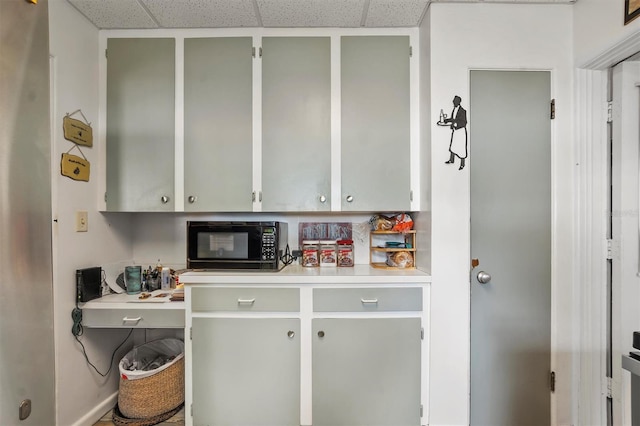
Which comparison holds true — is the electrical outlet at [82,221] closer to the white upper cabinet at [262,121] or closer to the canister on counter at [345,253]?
the white upper cabinet at [262,121]

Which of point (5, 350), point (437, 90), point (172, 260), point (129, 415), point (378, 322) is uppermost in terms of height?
point (437, 90)

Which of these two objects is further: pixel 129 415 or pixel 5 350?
pixel 129 415

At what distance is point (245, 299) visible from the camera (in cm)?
165

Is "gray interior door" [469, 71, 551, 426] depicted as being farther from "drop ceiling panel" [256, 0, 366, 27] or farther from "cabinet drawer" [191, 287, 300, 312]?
"cabinet drawer" [191, 287, 300, 312]

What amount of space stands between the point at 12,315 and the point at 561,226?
2228 millimetres

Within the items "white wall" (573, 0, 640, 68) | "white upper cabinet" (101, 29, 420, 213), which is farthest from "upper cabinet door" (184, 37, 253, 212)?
"white wall" (573, 0, 640, 68)

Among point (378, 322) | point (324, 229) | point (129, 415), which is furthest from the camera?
point (324, 229)

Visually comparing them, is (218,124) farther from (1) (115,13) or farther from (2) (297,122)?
(1) (115,13)

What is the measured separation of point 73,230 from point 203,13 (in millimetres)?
1505

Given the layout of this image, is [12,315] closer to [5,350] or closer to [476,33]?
[5,350]

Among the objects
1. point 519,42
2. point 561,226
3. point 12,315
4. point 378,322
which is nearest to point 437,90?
point 519,42

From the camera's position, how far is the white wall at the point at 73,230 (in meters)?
1.59

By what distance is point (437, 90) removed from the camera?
167cm

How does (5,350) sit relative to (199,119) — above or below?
below
